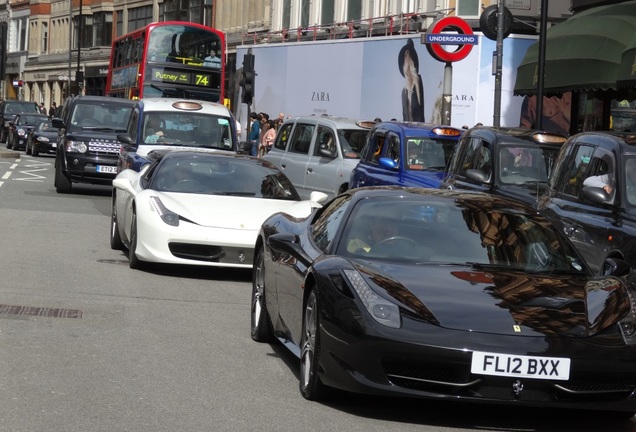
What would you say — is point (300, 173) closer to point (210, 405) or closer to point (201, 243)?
point (201, 243)

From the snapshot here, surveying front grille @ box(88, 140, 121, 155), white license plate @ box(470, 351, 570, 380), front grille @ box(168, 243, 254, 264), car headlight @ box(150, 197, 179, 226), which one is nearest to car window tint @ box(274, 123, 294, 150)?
front grille @ box(88, 140, 121, 155)

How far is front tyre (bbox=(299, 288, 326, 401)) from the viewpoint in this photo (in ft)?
24.7

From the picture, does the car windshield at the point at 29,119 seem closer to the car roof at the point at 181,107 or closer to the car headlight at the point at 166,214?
the car roof at the point at 181,107

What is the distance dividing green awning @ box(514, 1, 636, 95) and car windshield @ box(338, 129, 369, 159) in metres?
5.26

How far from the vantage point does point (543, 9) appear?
22016mm

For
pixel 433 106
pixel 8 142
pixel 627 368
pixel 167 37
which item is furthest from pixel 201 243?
pixel 8 142

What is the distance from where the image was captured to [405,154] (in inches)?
727

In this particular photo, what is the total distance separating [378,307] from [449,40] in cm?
1402

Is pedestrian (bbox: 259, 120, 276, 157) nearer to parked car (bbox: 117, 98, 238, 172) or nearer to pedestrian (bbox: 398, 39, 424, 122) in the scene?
pedestrian (bbox: 398, 39, 424, 122)

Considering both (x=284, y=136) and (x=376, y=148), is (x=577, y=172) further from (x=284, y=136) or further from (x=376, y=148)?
(x=284, y=136)

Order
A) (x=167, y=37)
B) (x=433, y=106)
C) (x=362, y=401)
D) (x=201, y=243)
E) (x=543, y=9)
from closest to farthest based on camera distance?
1. (x=362, y=401)
2. (x=201, y=243)
3. (x=543, y=9)
4. (x=433, y=106)
5. (x=167, y=37)

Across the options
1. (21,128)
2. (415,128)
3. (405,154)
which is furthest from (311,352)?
(21,128)

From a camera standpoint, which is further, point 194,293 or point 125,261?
point 125,261

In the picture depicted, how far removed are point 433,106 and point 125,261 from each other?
1528 cm
